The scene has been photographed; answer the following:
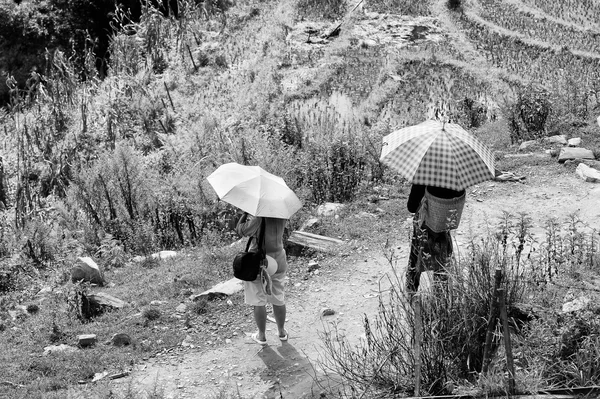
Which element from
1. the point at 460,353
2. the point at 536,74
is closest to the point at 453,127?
the point at 460,353

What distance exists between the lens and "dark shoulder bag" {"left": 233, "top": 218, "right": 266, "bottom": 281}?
5.69 meters

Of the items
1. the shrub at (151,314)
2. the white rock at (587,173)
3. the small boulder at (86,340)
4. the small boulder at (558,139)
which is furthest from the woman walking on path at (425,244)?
the small boulder at (558,139)

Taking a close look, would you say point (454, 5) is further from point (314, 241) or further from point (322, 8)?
point (314, 241)

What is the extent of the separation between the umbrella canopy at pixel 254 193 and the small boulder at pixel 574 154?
16.3ft

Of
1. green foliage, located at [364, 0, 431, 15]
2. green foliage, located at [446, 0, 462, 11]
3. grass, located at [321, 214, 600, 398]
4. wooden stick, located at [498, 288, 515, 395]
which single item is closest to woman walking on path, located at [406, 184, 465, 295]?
grass, located at [321, 214, 600, 398]

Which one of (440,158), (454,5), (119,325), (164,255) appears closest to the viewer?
(440,158)

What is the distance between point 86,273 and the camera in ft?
24.8

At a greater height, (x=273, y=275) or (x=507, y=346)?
(x=507, y=346)

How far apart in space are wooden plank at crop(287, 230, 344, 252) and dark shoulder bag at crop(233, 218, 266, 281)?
2157 millimetres

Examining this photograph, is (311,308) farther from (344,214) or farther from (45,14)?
(45,14)

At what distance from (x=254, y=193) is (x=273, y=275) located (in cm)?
71

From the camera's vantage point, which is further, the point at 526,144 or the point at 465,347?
the point at 526,144

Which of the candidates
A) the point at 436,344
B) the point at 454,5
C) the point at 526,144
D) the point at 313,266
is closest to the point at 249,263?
the point at 436,344

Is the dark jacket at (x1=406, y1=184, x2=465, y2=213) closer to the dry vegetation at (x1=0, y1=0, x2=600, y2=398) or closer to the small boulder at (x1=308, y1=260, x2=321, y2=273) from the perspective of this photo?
the dry vegetation at (x1=0, y1=0, x2=600, y2=398)
